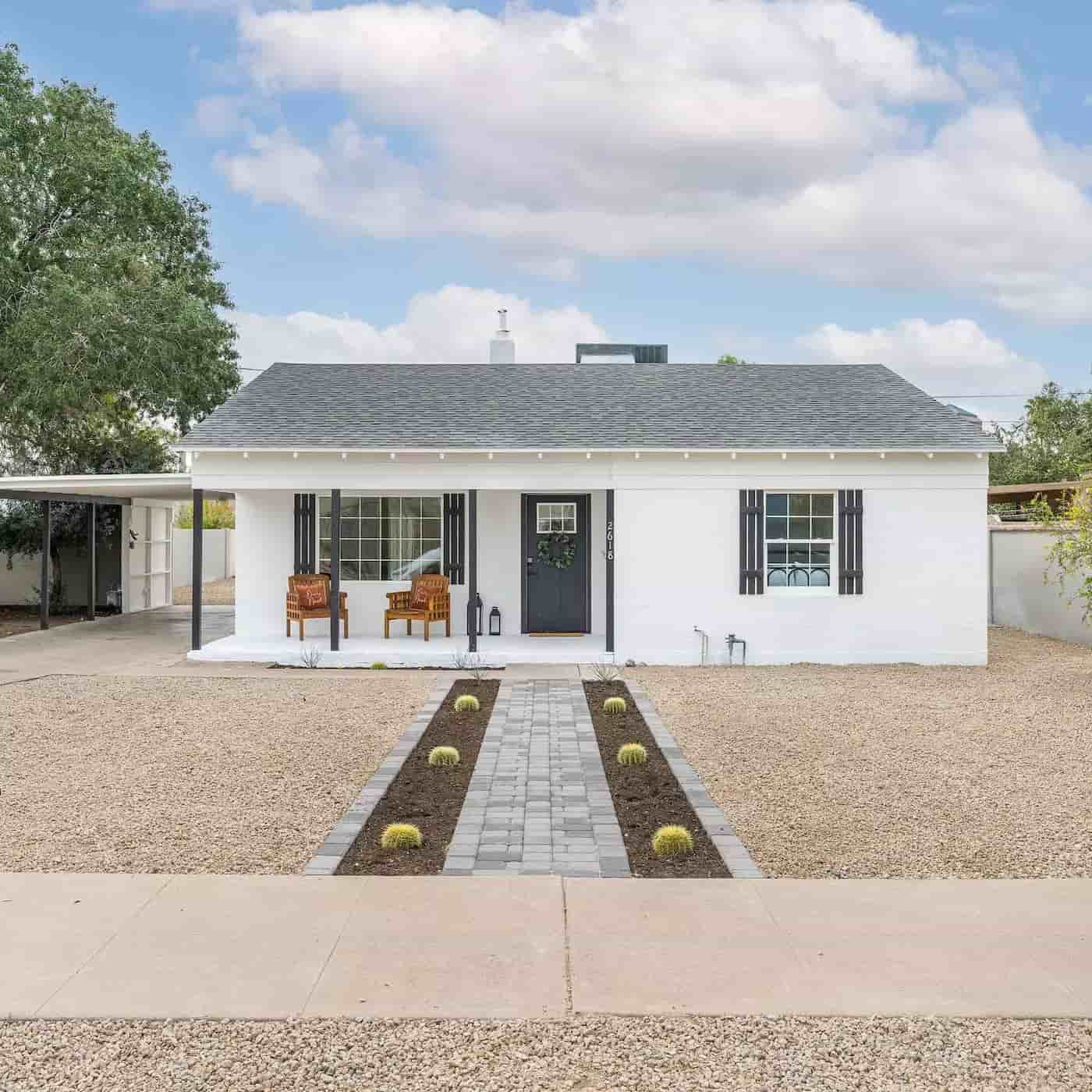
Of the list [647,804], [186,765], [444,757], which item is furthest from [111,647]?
[647,804]

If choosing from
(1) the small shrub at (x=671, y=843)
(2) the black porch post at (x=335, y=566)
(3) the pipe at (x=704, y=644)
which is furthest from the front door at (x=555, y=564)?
(1) the small shrub at (x=671, y=843)

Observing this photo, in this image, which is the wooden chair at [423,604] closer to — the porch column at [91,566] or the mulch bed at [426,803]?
the mulch bed at [426,803]

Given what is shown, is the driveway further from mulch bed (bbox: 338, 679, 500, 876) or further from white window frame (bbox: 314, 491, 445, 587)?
mulch bed (bbox: 338, 679, 500, 876)

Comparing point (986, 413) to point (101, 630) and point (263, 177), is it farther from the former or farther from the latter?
point (101, 630)

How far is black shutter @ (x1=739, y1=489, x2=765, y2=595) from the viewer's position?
12.8m

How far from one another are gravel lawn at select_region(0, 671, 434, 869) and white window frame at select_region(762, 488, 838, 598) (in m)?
4.67

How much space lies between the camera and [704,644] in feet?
42.1

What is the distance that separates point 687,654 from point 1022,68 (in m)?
11.1

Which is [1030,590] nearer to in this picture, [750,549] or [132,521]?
[750,549]

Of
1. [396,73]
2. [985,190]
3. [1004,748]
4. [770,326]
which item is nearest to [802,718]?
[1004,748]

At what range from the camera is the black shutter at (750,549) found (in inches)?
502

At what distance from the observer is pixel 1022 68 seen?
1556 centimetres

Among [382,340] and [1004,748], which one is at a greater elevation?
[382,340]

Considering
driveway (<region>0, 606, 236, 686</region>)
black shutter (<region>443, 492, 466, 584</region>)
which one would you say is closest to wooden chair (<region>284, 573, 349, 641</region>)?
driveway (<region>0, 606, 236, 686</region>)
